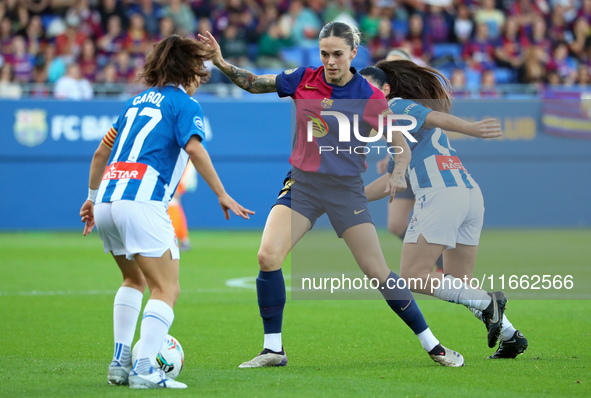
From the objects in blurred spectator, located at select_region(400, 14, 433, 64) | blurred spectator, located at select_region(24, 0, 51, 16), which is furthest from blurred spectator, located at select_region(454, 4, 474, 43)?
blurred spectator, located at select_region(24, 0, 51, 16)

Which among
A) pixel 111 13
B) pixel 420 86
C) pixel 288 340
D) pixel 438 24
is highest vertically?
pixel 111 13

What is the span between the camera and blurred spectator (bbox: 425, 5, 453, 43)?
21.7 metres

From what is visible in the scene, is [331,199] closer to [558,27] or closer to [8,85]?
[8,85]

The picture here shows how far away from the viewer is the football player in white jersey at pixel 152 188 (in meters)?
4.57

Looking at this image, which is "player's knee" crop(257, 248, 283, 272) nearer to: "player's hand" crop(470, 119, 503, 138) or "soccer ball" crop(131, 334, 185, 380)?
"soccer ball" crop(131, 334, 185, 380)

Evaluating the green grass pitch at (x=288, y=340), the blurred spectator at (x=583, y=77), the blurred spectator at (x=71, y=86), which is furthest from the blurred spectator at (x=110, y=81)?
the blurred spectator at (x=583, y=77)

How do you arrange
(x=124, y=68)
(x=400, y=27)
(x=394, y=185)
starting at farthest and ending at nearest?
(x=400, y=27) → (x=124, y=68) → (x=394, y=185)

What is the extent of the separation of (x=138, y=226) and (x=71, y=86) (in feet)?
45.4

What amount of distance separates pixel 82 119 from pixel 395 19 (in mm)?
9306

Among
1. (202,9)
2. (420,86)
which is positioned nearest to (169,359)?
(420,86)

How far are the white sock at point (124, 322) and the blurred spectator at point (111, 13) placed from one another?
15.6 m

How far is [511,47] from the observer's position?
22.0 meters

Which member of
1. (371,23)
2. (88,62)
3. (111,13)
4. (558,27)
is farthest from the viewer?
(558,27)

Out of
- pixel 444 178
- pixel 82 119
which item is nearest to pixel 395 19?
pixel 82 119
